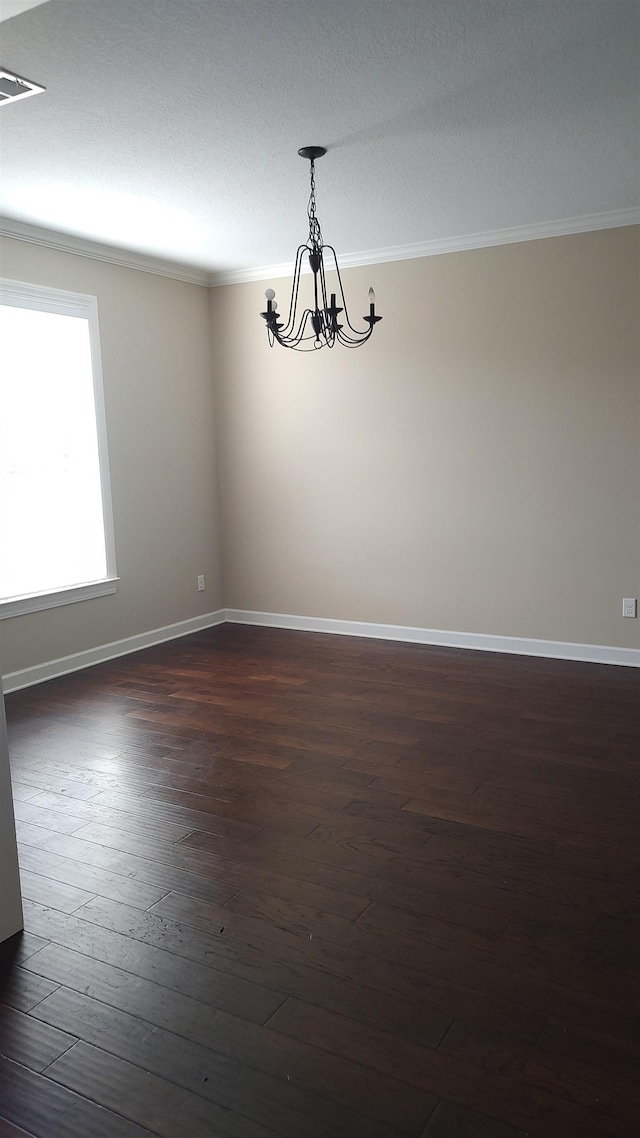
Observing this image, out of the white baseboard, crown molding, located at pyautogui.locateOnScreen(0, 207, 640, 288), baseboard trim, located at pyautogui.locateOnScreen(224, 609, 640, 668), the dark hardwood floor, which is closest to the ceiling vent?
crown molding, located at pyautogui.locateOnScreen(0, 207, 640, 288)

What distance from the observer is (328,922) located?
2.39 meters

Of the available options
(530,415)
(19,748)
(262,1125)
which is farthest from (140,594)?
(262,1125)

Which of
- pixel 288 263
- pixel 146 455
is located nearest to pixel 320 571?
pixel 146 455

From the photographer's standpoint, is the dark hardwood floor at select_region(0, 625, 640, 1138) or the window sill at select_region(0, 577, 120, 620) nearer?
the dark hardwood floor at select_region(0, 625, 640, 1138)

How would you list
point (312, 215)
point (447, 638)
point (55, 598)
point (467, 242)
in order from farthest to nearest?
1. point (447, 638)
2. point (467, 242)
3. point (55, 598)
4. point (312, 215)

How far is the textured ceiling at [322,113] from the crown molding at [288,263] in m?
0.10

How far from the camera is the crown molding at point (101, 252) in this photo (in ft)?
15.2

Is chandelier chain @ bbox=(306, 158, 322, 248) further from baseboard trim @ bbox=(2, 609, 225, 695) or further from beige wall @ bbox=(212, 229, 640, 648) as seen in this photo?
baseboard trim @ bbox=(2, 609, 225, 695)

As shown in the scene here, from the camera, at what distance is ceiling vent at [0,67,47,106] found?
2.76 metres

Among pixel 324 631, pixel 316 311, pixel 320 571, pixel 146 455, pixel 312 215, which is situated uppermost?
pixel 312 215

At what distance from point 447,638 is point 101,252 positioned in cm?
346

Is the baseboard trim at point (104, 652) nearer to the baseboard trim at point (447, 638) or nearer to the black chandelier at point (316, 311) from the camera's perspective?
the baseboard trim at point (447, 638)

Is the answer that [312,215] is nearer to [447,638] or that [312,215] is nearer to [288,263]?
[288,263]

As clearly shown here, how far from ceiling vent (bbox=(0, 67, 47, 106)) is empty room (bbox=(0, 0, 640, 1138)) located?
1 centimetres
